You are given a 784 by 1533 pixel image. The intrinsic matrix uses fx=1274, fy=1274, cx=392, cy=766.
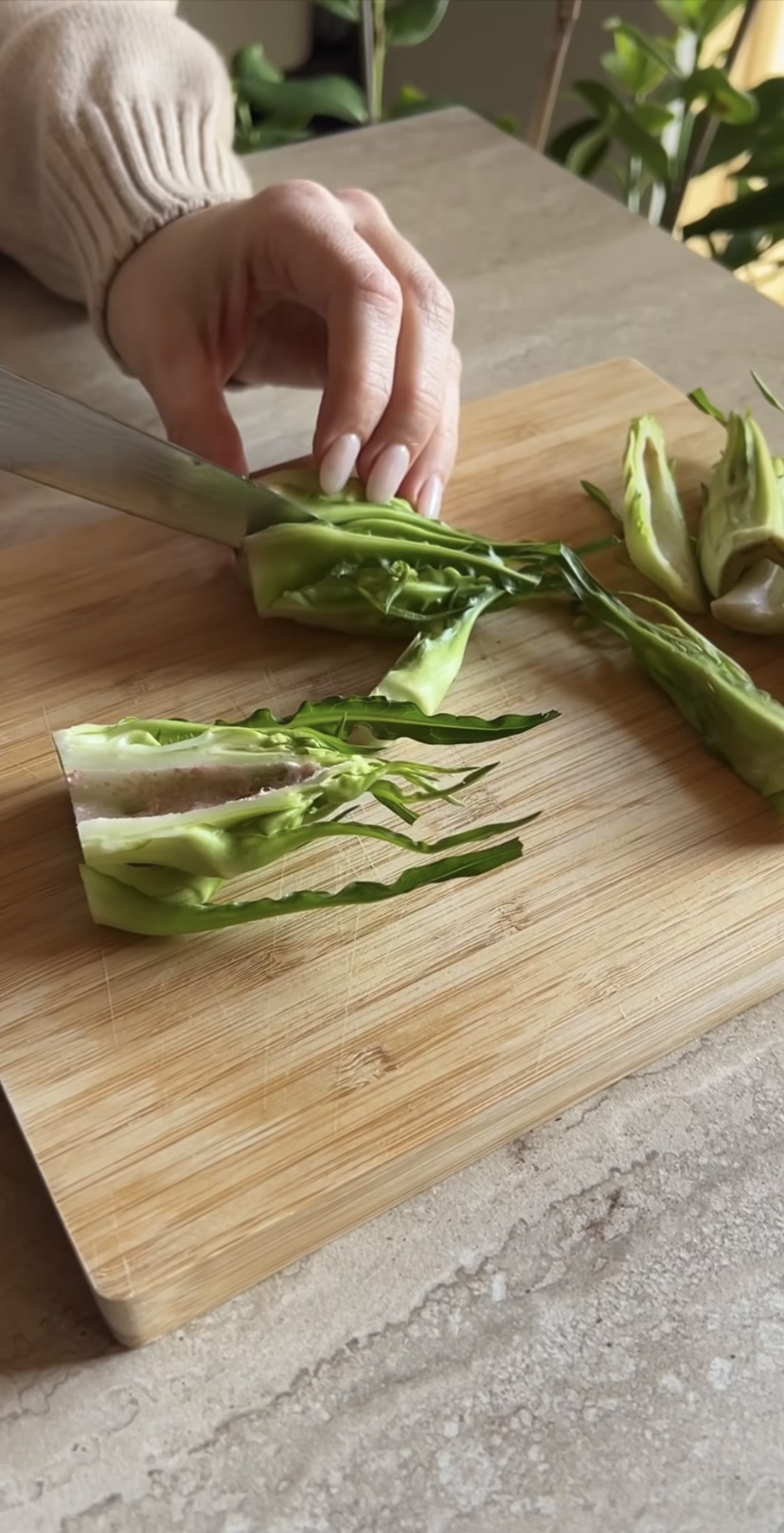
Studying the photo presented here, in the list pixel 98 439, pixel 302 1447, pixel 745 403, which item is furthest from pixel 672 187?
pixel 302 1447

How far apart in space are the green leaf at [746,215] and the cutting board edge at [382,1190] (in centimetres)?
125

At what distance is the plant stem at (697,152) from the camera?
5.75 feet

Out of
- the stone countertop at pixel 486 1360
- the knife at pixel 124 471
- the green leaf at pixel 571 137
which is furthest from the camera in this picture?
the green leaf at pixel 571 137

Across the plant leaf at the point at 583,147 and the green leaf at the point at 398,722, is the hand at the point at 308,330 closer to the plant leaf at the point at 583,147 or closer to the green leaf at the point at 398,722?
the green leaf at the point at 398,722

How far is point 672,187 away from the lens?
5.95 ft

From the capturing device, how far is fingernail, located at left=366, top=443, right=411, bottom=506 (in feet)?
3.22

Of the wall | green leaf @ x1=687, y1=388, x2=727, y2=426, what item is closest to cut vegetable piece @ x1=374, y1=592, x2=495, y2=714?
green leaf @ x1=687, y1=388, x2=727, y2=426

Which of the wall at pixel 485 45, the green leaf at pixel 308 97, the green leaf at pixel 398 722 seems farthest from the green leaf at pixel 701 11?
the green leaf at pixel 398 722

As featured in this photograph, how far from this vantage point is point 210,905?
0.75 metres

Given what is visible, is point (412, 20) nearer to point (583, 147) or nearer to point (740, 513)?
point (583, 147)

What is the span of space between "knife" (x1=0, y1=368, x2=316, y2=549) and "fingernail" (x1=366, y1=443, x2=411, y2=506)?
6 centimetres

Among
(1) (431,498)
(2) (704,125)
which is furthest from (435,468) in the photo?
(2) (704,125)

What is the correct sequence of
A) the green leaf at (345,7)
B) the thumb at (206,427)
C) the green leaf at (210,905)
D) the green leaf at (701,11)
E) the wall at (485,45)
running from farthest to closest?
the wall at (485,45) < the green leaf at (345,7) < the green leaf at (701,11) < the thumb at (206,427) < the green leaf at (210,905)

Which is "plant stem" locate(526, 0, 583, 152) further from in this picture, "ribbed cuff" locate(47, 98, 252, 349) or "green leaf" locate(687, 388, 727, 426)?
"green leaf" locate(687, 388, 727, 426)
